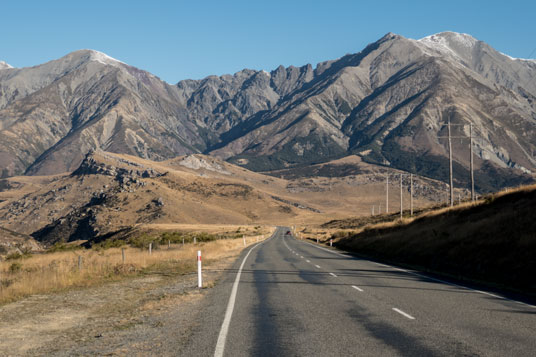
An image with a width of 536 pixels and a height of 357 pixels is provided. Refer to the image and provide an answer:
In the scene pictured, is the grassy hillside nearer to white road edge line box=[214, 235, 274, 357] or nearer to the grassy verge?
the grassy verge

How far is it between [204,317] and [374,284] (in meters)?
8.60

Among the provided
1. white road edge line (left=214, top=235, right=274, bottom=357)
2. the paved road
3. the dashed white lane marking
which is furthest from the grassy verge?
white road edge line (left=214, top=235, right=274, bottom=357)

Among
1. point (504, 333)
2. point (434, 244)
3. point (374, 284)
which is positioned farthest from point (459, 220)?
point (504, 333)

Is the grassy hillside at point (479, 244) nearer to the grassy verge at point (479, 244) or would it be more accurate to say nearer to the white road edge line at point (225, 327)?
the grassy verge at point (479, 244)

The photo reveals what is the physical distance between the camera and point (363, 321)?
38.4ft

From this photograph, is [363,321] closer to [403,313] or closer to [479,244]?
[403,313]

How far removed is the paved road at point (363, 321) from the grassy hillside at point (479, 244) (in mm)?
3734

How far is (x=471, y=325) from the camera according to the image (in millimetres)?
11203

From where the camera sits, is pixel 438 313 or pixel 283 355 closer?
pixel 283 355

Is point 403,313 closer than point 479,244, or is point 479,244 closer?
point 403,313

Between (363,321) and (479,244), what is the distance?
672 inches

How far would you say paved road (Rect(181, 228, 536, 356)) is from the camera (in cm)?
912

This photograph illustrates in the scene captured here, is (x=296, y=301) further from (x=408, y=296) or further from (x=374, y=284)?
(x=374, y=284)

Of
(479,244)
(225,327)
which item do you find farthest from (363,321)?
(479,244)
